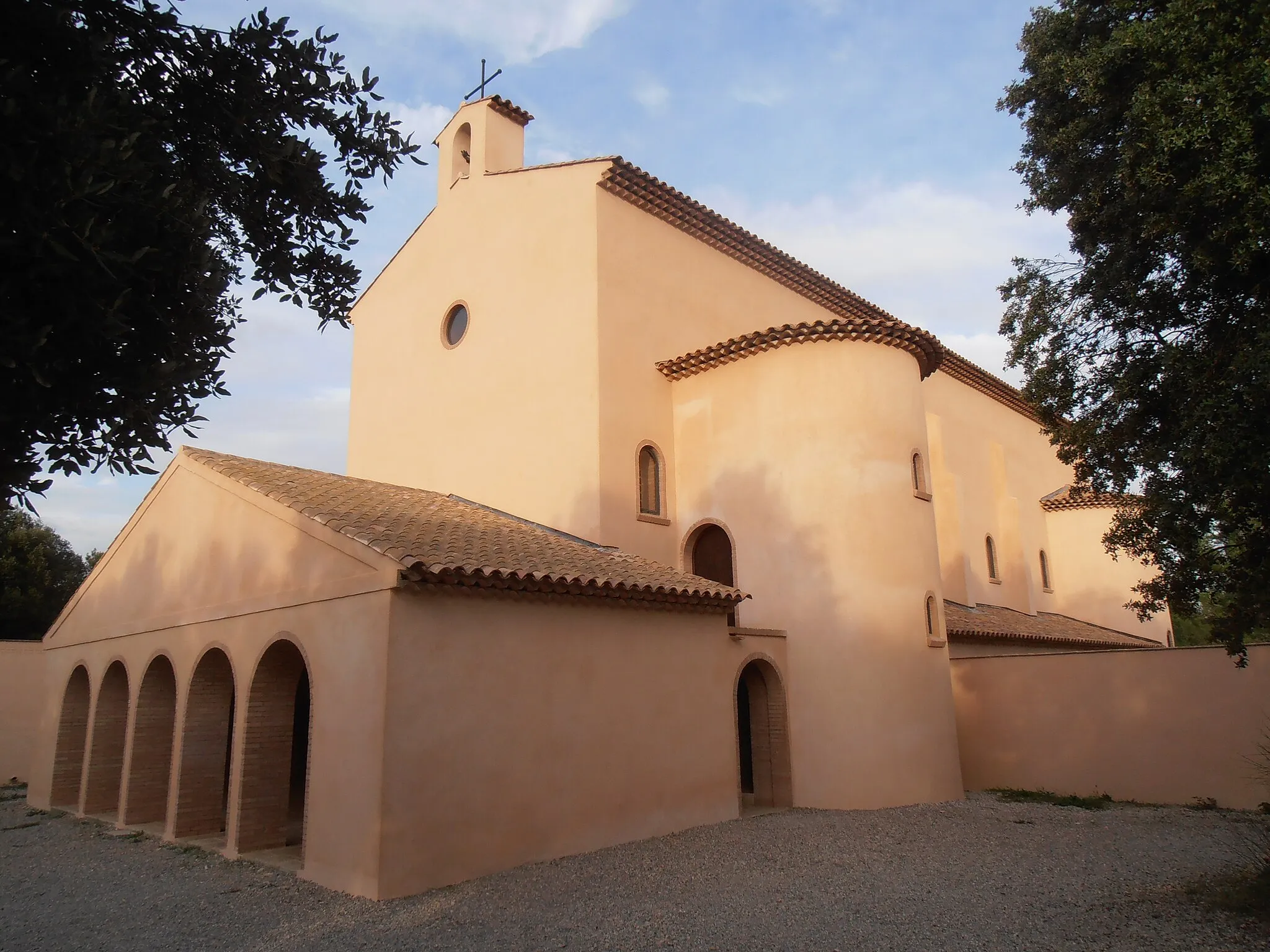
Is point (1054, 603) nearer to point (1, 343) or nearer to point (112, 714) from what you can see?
point (112, 714)

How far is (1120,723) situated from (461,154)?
15.3 m

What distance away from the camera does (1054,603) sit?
24.2 m

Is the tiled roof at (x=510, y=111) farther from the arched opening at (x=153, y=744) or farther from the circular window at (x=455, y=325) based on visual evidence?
the arched opening at (x=153, y=744)

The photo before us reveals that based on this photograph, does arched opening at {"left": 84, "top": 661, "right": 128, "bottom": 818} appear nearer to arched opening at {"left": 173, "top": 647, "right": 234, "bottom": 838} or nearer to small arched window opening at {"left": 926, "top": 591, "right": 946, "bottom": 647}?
arched opening at {"left": 173, "top": 647, "right": 234, "bottom": 838}

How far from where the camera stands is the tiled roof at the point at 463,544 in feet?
28.7

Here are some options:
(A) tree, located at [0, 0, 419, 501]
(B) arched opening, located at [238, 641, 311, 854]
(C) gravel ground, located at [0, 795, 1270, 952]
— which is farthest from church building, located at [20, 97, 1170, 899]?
(A) tree, located at [0, 0, 419, 501]

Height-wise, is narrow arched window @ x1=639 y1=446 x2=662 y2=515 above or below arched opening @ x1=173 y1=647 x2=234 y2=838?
above

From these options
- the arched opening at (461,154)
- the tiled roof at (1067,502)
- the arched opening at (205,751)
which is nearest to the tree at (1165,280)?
the arched opening at (205,751)

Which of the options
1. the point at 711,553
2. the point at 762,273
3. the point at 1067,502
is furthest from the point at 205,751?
the point at 1067,502

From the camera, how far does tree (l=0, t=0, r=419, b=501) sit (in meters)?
4.02

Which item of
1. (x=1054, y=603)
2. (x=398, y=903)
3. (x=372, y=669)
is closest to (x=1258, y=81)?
(x=372, y=669)

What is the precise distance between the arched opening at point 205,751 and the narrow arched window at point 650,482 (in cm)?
641

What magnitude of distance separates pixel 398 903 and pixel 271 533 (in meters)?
4.33

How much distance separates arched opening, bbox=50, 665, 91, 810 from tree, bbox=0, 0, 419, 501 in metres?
11.4
